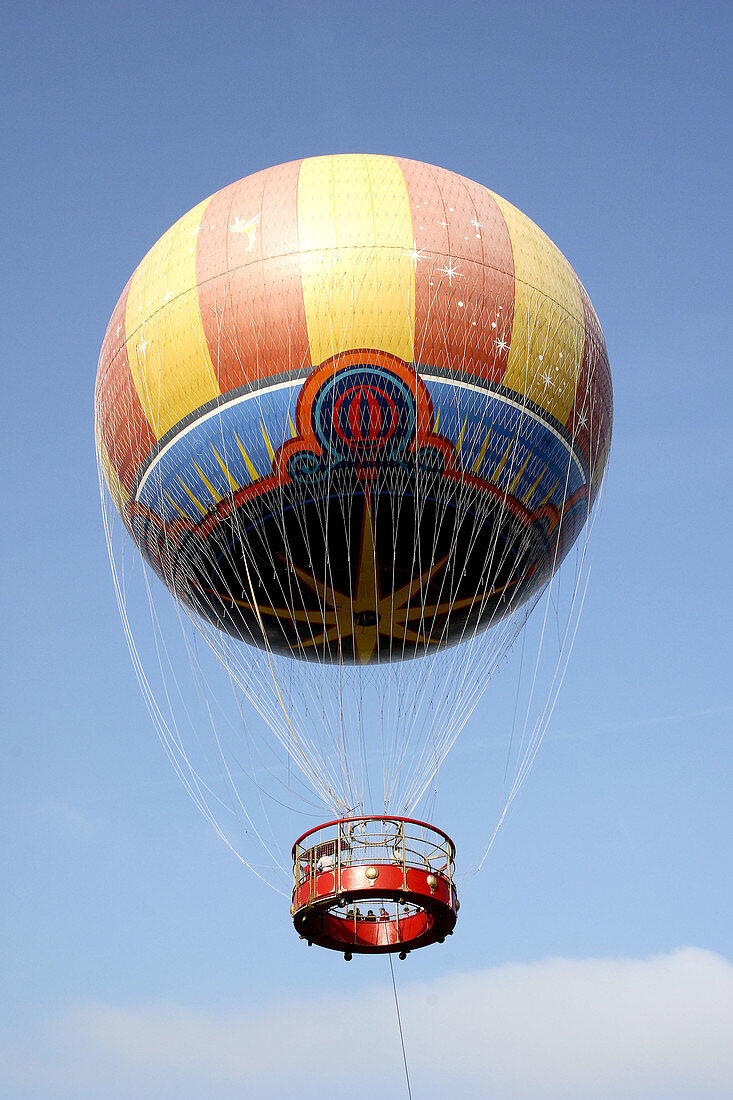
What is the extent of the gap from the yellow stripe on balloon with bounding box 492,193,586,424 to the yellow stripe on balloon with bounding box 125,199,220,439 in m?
3.77

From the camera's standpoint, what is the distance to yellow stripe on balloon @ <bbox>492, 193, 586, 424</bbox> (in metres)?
14.4

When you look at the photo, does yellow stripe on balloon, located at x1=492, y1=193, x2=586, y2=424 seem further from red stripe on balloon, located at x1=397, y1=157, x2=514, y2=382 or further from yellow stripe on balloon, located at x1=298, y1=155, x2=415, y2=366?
yellow stripe on balloon, located at x1=298, y1=155, x2=415, y2=366

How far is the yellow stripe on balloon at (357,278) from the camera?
45.3 feet

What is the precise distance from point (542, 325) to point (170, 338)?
463cm

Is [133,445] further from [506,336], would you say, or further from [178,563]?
[506,336]

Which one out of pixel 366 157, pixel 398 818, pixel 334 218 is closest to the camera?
pixel 398 818

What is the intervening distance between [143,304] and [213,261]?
4.03 feet

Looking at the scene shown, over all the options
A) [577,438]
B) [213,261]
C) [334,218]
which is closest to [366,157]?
[334,218]

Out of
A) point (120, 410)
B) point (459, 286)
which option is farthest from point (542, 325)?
point (120, 410)

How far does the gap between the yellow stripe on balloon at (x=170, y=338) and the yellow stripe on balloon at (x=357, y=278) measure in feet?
4.80

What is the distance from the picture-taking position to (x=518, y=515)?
50.0ft

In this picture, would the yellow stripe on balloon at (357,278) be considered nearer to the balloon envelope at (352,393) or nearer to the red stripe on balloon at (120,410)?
the balloon envelope at (352,393)

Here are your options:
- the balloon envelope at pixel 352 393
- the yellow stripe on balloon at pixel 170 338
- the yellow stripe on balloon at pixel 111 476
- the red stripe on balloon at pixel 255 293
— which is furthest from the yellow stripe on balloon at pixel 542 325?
the yellow stripe on balloon at pixel 111 476

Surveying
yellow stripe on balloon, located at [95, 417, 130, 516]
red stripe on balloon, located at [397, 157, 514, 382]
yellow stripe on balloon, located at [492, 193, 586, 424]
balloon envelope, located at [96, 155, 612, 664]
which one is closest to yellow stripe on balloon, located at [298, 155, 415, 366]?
A: balloon envelope, located at [96, 155, 612, 664]
